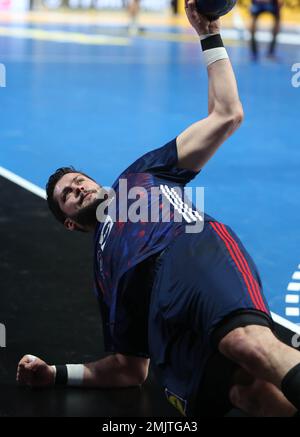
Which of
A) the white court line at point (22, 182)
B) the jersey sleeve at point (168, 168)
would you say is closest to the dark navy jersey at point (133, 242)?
the jersey sleeve at point (168, 168)

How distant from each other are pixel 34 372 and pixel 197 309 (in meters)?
1.04

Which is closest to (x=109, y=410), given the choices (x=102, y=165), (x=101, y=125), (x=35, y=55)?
(x=102, y=165)

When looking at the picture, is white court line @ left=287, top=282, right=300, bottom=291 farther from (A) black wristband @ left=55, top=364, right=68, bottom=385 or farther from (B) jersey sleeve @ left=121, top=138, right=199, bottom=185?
(A) black wristband @ left=55, top=364, right=68, bottom=385

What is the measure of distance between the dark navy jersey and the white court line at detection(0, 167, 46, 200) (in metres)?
3.24

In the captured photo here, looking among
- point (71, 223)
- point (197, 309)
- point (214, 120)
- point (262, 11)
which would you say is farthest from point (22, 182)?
point (262, 11)

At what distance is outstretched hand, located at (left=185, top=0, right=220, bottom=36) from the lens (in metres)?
4.61

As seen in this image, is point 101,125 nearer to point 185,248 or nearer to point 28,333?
point 28,333

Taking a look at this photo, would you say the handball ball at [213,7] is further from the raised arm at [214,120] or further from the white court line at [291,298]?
the white court line at [291,298]

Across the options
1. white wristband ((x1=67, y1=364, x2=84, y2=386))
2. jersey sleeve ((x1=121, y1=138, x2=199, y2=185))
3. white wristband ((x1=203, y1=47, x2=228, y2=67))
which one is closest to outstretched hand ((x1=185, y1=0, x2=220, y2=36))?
white wristband ((x1=203, y1=47, x2=228, y2=67))

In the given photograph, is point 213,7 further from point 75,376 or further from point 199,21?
point 75,376

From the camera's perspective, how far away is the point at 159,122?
10688mm

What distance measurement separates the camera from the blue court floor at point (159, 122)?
7.20 m

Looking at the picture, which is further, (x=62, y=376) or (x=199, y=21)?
(x=199, y=21)

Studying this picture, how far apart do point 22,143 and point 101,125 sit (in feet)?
3.86
